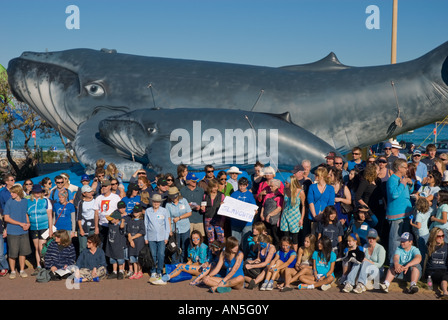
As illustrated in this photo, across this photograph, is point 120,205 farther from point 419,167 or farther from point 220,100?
point 419,167

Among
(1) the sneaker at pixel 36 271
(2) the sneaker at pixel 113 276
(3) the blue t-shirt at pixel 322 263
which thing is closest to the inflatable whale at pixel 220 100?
(2) the sneaker at pixel 113 276

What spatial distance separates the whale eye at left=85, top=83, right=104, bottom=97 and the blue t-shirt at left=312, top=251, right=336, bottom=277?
7.75 m

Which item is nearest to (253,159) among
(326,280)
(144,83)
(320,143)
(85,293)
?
(320,143)

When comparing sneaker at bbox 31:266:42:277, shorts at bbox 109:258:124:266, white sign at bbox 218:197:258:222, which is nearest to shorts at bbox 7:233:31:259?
sneaker at bbox 31:266:42:277

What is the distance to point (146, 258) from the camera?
10000 millimetres

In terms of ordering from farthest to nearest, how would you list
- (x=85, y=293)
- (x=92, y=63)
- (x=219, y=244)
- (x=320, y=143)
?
(x=92, y=63), (x=320, y=143), (x=219, y=244), (x=85, y=293)

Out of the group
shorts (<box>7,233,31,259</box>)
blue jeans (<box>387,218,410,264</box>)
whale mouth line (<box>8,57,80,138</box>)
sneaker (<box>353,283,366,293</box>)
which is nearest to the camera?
sneaker (<box>353,283,366,293</box>)

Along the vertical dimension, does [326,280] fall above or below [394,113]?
below

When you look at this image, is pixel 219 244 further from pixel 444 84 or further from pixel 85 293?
pixel 444 84

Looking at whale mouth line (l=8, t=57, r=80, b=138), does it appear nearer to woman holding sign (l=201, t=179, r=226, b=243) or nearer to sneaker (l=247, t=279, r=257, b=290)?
woman holding sign (l=201, t=179, r=226, b=243)

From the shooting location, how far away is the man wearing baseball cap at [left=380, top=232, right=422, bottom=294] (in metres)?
9.11

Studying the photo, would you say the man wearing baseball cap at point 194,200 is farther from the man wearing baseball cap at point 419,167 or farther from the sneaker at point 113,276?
the man wearing baseball cap at point 419,167

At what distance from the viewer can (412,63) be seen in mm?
14453

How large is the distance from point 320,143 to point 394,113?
7.86 ft
